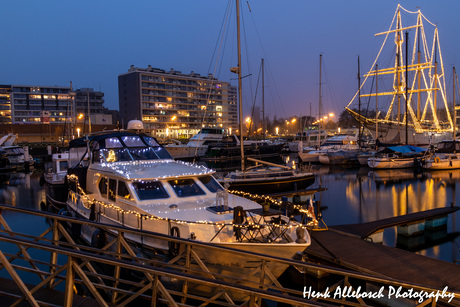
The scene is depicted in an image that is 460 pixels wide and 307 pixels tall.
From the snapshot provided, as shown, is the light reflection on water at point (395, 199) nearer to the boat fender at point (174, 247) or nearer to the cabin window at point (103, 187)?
the boat fender at point (174, 247)

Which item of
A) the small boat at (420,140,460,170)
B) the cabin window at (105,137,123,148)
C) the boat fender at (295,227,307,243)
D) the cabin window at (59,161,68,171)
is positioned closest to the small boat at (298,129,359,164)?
the small boat at (420,140,460,170)

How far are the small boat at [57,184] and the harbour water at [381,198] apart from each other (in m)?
1.29

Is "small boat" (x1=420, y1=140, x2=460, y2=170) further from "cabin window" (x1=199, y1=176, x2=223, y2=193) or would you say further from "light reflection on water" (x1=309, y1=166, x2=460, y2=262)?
"cabin window" (x1=199, y1=176, x2=223, y2=193)

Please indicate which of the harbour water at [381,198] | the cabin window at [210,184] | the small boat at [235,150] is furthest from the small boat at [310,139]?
the cabin window at [210,184]

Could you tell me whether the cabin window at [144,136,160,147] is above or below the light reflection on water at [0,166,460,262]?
above

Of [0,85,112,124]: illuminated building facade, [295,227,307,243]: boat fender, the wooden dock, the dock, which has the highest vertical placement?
[0,85,112,124]: illuminated building facade

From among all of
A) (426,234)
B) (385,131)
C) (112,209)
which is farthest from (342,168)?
(112,209)

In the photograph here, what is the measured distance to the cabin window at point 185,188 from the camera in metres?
10.7

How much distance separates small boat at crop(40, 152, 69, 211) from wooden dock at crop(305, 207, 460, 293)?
11961 millimetres

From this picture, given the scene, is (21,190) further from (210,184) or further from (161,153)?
(210,184)

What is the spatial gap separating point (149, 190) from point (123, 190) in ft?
2.92

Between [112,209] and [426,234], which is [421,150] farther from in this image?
[112,209]

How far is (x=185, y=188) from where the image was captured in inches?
428

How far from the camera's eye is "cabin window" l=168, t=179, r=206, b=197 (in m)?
10.7
